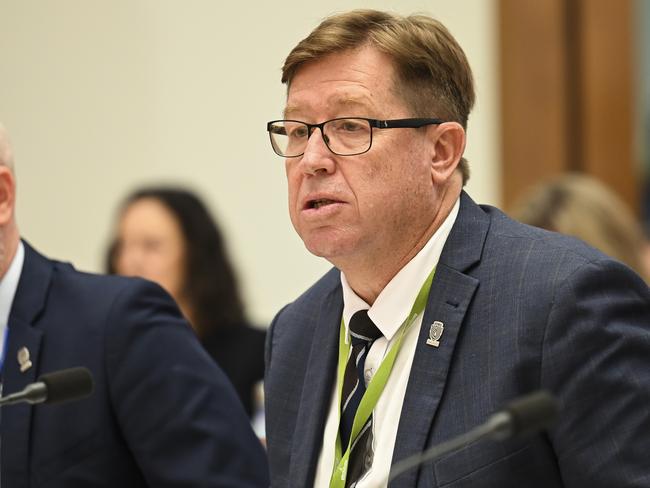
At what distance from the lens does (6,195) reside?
2721mm

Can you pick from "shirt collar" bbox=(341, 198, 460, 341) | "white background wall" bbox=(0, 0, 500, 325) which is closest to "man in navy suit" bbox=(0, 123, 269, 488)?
"shirt collar" bbox=(341, 198, 460, 341)

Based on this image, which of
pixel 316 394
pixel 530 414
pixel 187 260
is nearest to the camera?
pixel 530 414

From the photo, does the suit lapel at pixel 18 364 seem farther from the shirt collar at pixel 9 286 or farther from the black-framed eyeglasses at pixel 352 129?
the black-framed eyeglasses at pixel 352 129

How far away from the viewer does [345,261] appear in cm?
218

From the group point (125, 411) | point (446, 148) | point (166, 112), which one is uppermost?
point (446, 148)

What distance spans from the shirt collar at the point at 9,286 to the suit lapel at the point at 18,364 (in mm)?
12

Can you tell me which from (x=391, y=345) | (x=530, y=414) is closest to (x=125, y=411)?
(x=391, y=345)

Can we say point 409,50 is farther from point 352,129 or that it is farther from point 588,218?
point 588,218

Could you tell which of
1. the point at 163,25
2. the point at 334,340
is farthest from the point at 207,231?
the point at 334,340

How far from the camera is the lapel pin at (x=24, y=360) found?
259 cm

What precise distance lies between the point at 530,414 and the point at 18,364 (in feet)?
4.80

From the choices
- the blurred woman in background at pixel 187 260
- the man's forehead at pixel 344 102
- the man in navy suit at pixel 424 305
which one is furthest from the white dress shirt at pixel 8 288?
the blurred woman in background at pixel 187 260

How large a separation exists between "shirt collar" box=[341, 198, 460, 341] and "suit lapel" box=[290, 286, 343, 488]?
18cm

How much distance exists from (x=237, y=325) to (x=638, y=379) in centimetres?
312
